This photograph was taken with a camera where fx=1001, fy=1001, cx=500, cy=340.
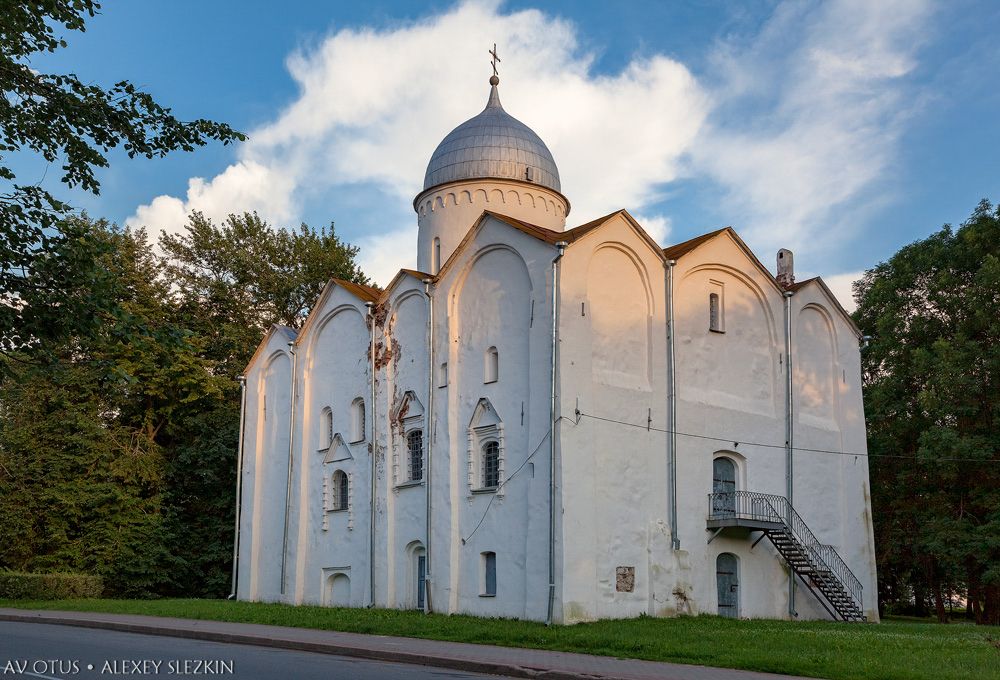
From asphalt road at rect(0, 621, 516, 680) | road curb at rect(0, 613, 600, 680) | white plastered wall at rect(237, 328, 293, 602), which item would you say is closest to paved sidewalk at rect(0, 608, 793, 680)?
road curb at rect(0, 613, 600, 680)

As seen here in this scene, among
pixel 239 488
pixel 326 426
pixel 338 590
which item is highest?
pixel 326 426

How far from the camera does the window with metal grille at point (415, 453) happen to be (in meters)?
24.8

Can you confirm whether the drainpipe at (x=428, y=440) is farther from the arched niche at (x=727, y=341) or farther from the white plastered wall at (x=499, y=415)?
the arched niche at (x=727, y=341)

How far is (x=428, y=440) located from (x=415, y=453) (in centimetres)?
132

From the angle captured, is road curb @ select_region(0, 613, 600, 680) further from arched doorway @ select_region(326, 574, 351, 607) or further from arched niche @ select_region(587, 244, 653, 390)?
arched niche @ select_region(587, 244, 653, 390)

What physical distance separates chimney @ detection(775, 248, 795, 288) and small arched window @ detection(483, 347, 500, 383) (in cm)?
837

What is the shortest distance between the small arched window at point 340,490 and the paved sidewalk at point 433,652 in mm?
6955

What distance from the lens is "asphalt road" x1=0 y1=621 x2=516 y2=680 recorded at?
1052 cm

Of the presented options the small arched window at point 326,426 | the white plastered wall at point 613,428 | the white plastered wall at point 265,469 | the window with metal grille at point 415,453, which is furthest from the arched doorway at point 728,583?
the white plastered wall at point 265,469

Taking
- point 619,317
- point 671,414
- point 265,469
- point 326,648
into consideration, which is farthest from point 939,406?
point 326,648

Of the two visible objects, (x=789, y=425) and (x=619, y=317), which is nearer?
(x=619, y=317)

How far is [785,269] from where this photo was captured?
26906 mm

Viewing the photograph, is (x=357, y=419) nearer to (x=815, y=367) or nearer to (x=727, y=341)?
(x=727, y=341)

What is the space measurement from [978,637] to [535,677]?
8.42 m
